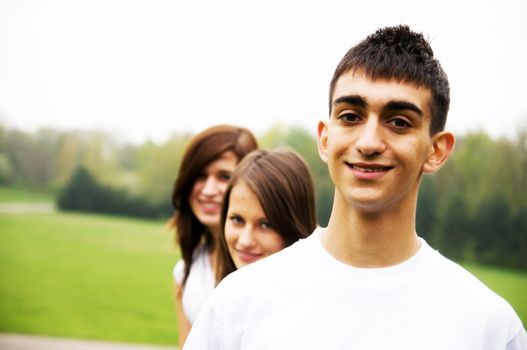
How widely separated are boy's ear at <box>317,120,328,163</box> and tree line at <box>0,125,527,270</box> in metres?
18.6

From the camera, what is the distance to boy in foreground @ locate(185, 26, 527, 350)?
1.55m

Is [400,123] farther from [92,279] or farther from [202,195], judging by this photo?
[92,279]

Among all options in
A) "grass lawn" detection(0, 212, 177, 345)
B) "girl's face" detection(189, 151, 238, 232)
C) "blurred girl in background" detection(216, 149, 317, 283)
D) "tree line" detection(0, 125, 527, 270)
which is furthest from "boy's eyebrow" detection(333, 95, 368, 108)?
"tree line" detection(0, 125, 527, 270)

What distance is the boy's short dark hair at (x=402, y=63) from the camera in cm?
162

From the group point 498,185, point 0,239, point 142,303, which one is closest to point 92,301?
point 142,303

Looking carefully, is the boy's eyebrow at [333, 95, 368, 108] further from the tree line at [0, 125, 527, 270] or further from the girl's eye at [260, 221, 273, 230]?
the tree line at [0, 125, 527, 270]

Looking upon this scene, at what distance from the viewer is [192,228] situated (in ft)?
12.0

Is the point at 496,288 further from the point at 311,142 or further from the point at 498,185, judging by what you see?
the point at 311,142

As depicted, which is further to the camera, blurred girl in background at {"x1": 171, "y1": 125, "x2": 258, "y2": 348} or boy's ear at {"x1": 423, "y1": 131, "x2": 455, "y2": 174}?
blurred girl in background at {"x1": 171, "y1": 125, "x2": 258, "y2": 348}

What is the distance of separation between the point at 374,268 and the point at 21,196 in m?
27.2

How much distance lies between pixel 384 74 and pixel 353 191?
35 centimetres

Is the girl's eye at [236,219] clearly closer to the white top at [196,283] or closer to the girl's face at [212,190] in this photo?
the white top at [196,283]

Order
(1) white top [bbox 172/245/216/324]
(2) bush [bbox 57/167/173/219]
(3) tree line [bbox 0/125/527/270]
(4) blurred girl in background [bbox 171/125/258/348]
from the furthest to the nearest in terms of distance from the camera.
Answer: (2) bush [bbox 57/167/173/219]
(3) tree line [bbox 0/125/527/270]
(4) blurred girl in background [bbox 171/125/258/348]
(1) white top [bbox 172/245/216/324]

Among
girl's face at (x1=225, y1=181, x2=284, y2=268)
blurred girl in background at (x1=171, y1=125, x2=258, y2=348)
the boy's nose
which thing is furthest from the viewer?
blurred girl in background at (x1=171, y1=125, x2=258, y2=348)
